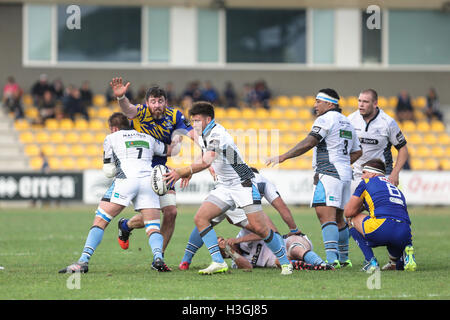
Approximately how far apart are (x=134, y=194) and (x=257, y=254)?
1.85m

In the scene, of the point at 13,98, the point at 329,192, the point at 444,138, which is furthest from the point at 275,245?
the point at 444,138

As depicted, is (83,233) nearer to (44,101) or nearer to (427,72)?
(44,101)

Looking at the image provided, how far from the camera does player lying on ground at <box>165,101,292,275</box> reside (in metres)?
8.98

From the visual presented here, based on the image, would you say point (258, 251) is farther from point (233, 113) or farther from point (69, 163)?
point (233, 113)

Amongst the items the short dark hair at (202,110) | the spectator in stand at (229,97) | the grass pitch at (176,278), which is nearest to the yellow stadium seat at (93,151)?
the spectator in stand at (229,97)

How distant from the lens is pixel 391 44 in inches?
1259

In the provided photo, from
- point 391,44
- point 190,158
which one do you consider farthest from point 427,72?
point 190,158

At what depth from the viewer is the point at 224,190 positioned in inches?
364

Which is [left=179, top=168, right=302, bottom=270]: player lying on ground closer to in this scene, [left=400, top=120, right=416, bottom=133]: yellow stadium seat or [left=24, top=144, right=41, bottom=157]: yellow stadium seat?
[left=24, top=144, right=41, bottom=157]: yellow stadium seat

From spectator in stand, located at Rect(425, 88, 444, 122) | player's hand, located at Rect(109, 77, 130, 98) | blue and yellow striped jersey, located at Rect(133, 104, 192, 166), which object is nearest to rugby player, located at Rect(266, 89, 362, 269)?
blue and yellow striped jersey, located at Rect(133, 104, 192, 166)

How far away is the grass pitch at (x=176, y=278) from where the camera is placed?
7480 millimetres

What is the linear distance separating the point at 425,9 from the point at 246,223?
24436 millimetres

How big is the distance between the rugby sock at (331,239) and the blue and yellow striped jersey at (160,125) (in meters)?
2.22

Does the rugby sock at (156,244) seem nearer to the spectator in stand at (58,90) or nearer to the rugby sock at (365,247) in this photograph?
the rugby sock at (365,247)
